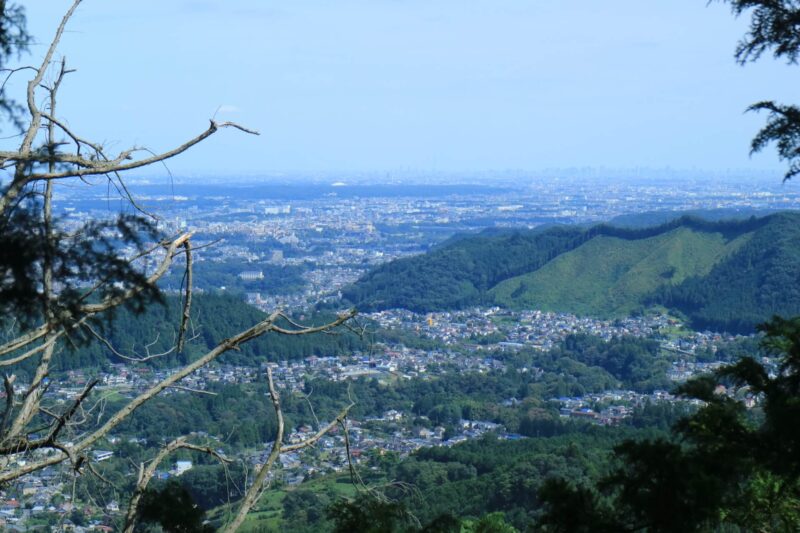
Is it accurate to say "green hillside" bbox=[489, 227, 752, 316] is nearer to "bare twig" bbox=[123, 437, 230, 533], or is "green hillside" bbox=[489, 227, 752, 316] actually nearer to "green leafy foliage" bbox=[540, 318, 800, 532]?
"green leafy foliage" bbox=[540, 318, 800, 532]

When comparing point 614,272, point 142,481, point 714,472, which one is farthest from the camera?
point 614,272

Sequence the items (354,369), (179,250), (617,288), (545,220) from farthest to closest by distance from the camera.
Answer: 1. (545,220)
2. (617,288)
3. (354,369)
4. (179,250)

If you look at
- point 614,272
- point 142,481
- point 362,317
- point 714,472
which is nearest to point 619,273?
point 614,272

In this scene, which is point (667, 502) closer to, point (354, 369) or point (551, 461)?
point (551, 461)

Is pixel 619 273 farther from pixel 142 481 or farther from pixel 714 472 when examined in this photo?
pixel 142 481

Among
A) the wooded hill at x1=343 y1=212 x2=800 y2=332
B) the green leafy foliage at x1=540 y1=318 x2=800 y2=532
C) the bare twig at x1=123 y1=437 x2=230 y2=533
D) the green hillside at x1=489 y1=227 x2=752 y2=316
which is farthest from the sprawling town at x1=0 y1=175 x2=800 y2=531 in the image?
the green hillside at x1=489 y1=227 x2=752 y2=316

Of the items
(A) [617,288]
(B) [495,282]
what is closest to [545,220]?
(B) [495,282]

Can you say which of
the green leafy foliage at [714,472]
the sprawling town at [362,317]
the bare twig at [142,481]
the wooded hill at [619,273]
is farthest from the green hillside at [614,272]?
the bare twig at [142,481]

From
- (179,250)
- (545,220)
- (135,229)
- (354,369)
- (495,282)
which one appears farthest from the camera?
(545,220)
